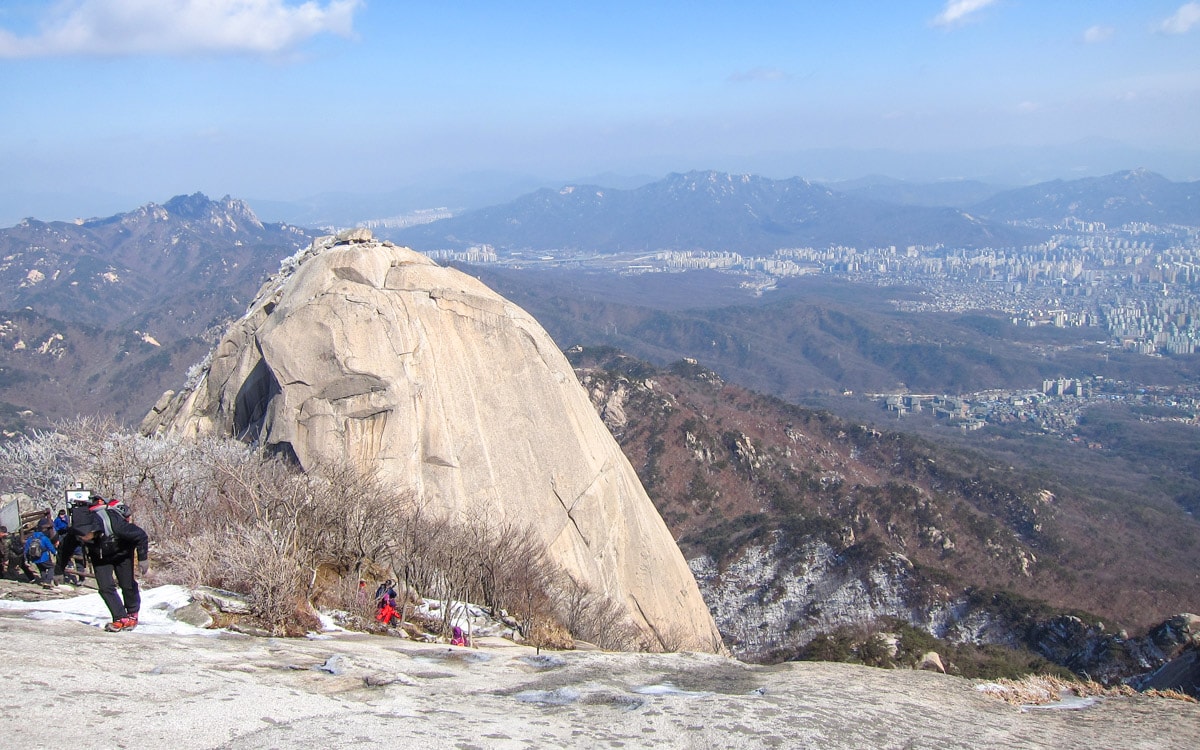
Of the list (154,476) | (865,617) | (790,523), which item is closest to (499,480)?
(154,476)

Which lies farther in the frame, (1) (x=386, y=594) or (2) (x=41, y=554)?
(1) (x=386, y=594)

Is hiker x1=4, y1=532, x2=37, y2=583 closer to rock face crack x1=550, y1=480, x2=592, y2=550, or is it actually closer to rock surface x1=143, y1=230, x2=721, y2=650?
rock surface x1=143, y1=230, x2=721, y2=650

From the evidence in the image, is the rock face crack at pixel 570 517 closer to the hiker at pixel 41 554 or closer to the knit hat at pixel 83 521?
the hiker at pixel 41 554

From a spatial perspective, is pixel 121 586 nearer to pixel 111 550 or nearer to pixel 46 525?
pixel 111 550

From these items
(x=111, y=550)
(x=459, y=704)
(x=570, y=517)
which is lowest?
(x=570, y=517)

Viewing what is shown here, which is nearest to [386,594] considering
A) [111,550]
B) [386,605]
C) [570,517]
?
[386,605]

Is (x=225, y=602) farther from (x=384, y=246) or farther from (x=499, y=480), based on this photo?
(x=384, y=246)

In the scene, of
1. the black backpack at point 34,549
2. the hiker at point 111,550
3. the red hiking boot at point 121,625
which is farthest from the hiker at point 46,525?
the red hiking boot at point 121,625
